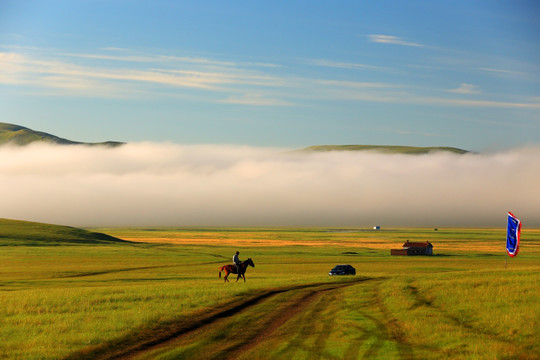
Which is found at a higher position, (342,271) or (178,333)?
(342,271)

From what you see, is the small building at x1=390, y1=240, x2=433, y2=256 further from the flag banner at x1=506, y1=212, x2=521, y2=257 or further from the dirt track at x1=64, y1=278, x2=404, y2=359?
the dirt track at x1=64, y1=278, x2=404, y2=359

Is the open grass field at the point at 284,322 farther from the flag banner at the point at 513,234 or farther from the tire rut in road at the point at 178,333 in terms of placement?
the flag banner at the point at 513,234

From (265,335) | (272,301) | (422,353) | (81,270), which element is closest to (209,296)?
(272,301)

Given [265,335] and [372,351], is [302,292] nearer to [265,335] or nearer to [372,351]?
[265,335]

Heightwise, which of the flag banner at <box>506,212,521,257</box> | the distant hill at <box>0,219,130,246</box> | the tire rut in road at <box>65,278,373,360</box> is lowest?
the distant hill at <box>0,219,130,246</box>

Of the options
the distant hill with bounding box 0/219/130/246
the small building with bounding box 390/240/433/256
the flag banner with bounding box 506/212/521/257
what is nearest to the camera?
the flag banner with bounding box 506/212/521/257

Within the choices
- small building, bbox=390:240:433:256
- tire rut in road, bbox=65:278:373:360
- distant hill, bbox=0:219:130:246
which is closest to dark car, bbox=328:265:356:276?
tire rut in road, bbox=65:278:373:360

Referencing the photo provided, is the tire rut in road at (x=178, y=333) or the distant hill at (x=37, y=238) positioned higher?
the tire rut in road at (x=178, y=333)

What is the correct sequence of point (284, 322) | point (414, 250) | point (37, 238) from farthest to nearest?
point (37, 238) < point (414, 250) < point (284, 322)

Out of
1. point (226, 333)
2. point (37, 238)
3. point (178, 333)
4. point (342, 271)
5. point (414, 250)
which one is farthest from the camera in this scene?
point (37, 238)

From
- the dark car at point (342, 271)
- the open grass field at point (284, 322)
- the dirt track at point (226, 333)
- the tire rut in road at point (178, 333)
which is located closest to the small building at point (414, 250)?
the dark car at point (342, 271)

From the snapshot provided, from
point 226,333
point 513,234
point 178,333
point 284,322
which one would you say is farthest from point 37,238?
point 226,333

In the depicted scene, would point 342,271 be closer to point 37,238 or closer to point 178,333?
point 178,333

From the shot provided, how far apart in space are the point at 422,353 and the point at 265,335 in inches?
267
